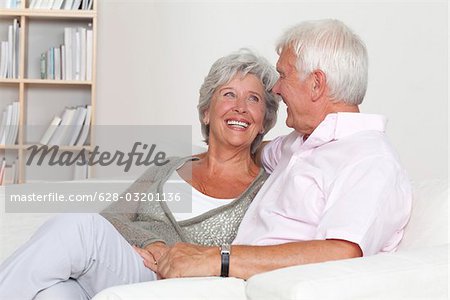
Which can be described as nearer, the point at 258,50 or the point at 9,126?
the point at 258,50

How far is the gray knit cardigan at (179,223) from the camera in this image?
2.33 meters

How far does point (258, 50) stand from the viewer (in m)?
4.12

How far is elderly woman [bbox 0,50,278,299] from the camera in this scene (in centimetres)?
194

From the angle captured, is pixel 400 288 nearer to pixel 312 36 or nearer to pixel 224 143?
pixel 312 36

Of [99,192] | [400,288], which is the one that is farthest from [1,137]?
[400,288]

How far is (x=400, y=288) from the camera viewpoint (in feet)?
5.29

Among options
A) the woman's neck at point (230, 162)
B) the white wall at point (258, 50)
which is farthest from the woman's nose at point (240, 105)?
the white wall at point (258, 50)

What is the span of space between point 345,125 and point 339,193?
8.9 inches

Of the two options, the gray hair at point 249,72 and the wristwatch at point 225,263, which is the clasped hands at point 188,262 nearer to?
the wristwatch at point 225,263

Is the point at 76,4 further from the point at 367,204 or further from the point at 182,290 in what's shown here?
the point at 182,290

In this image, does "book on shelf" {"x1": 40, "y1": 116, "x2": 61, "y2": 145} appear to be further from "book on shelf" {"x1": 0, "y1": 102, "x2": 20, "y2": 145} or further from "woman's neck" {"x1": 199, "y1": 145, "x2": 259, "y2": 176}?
"woman's neck" {"x1": 199, "y1": 145, "x2": 259, "y2": 176}

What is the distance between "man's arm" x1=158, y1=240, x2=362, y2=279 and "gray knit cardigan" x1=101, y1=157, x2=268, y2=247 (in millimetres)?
405

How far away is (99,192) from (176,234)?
62 centimetres

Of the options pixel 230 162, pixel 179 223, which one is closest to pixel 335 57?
pixel 230 162
